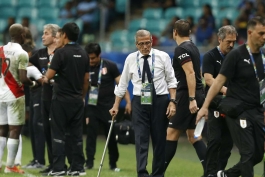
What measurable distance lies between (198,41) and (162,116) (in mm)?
10531

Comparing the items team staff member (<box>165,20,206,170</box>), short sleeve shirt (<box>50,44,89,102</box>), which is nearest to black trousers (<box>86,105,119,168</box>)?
short sleeve shirt (<box>50,44,89,102</box>)

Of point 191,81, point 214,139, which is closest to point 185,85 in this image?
point 191,81

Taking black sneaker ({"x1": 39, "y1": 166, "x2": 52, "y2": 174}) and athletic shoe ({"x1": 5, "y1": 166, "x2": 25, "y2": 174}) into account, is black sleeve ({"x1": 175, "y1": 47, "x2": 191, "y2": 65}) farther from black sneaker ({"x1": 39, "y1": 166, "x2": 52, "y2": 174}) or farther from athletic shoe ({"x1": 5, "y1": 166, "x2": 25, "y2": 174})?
athletic shoe ({"x1": 5, "y1": 166, "x2": 25, "y2": 174})

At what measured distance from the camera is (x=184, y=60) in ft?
37.4

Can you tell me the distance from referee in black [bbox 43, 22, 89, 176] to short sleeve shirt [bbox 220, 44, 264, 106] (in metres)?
3.33

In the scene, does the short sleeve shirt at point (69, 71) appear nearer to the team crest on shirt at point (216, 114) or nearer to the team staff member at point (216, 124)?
the team staff member at point (216, 124)

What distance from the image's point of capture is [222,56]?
38.2 feet

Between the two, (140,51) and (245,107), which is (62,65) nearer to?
(140,51)

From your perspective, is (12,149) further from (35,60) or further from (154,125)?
(154,125)

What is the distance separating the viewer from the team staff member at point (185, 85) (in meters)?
11.4

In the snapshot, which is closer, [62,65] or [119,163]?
[62,65]

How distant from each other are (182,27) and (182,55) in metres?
0.43

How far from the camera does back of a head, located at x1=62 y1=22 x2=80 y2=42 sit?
12.3 meters

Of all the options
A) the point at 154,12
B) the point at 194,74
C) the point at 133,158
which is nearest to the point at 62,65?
the point at 194,74
